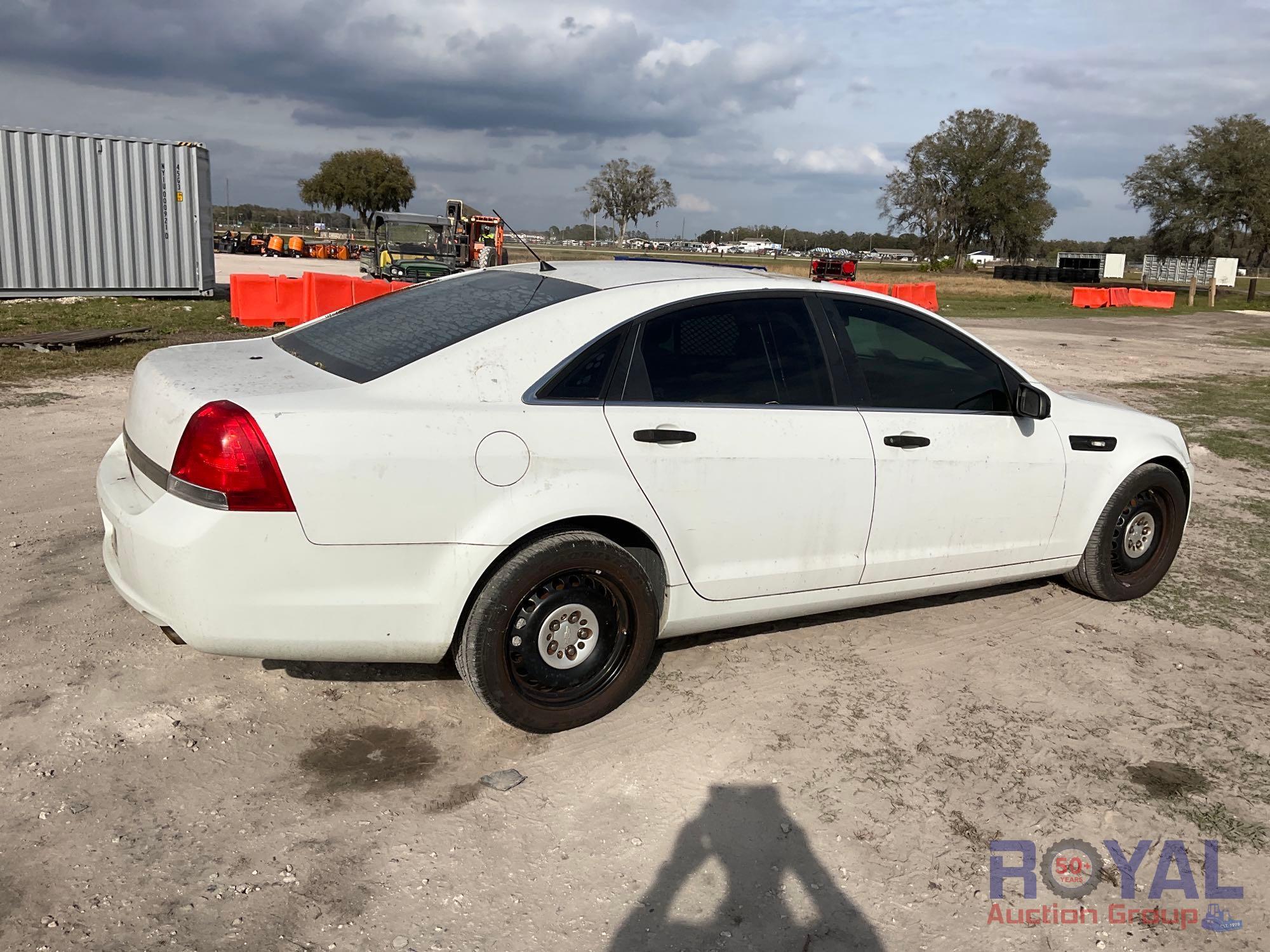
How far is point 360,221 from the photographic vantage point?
84000 mm

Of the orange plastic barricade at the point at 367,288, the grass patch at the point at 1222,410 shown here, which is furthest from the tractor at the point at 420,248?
the grass patch at the point at 1222,410

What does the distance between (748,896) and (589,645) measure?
1.10m

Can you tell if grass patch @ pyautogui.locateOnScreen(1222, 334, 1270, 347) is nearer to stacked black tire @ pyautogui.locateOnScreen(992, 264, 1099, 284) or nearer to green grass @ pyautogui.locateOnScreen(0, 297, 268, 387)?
green grass @ pyautogui.locateOnScreen(0, 297, 268, 387)

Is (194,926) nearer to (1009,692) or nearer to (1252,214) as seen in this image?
(1009,692)

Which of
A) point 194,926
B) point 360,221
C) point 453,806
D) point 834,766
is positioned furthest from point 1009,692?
point 360,221

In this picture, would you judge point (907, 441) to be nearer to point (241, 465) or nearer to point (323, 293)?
point (241, 465)

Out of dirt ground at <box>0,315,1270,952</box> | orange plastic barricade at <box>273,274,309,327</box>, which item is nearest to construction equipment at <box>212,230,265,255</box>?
orange plastic barricade at <box>273,274,309,327</box>

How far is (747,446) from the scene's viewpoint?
374cm

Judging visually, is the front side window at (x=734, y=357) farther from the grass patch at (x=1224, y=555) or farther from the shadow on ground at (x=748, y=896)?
the grass patch at (x=1224, y=555)

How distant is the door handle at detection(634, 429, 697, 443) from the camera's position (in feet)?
11.6

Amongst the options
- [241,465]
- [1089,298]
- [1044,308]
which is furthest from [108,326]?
[1089,298]

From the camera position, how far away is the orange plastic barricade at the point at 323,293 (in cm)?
1595

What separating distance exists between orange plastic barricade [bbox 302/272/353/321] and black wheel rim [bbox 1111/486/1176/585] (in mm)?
13253

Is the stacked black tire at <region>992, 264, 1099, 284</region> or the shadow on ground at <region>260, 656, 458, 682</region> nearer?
the shadow on ground at <region>260, 656, 458, 682</region>
